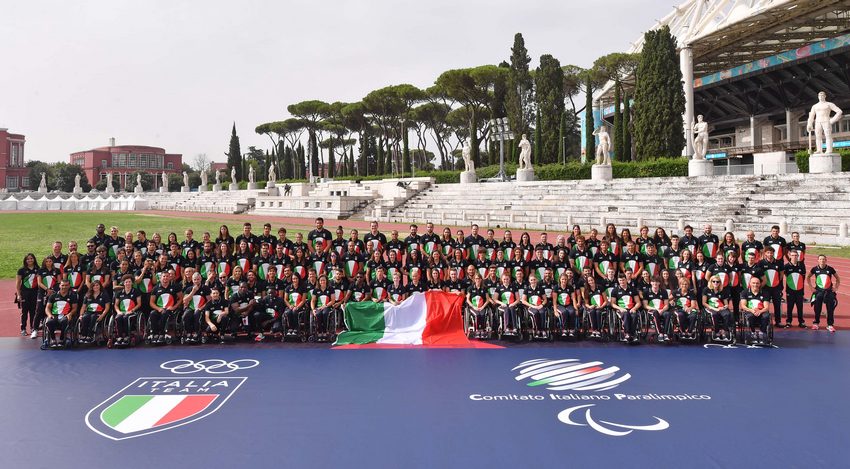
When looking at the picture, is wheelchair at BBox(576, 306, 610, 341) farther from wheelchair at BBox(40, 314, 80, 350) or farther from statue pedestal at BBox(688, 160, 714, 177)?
statue pedestal at BBox(688, 160, 714, 177)

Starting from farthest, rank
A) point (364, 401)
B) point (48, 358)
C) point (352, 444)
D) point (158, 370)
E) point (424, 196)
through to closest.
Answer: point (424, 196) → point (48, 358) → point (158, 370) → point (364, 401) → point (352, 444)

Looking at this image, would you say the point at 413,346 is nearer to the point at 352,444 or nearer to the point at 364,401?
the point at 364,401

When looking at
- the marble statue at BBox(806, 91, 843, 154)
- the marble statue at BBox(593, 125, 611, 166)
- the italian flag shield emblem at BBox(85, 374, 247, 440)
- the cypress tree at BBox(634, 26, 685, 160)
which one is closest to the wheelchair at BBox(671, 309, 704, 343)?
the italian flag shield emblem at BBox(85, 374, 247, 440)

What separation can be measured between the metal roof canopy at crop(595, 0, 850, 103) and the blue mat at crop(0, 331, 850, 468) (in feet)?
126

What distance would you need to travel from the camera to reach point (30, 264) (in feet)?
33.2

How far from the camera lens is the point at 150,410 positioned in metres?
6.68

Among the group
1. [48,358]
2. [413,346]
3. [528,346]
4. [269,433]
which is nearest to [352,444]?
[269,433]

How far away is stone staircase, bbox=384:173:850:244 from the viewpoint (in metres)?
22.1

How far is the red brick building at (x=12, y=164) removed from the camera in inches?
4336

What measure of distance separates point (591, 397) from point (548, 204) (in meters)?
25.4

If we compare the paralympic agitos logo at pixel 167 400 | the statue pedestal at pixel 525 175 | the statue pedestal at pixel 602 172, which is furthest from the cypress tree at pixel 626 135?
the paralympic agitos logo at pixel 167 400

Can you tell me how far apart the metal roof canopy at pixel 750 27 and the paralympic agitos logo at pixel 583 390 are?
127ft

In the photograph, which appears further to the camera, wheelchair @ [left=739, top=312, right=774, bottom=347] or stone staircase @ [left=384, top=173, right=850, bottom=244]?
stone staircase @ [left=384, top=173, right=850, bottom=244]

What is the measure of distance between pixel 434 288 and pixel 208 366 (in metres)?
4.01
